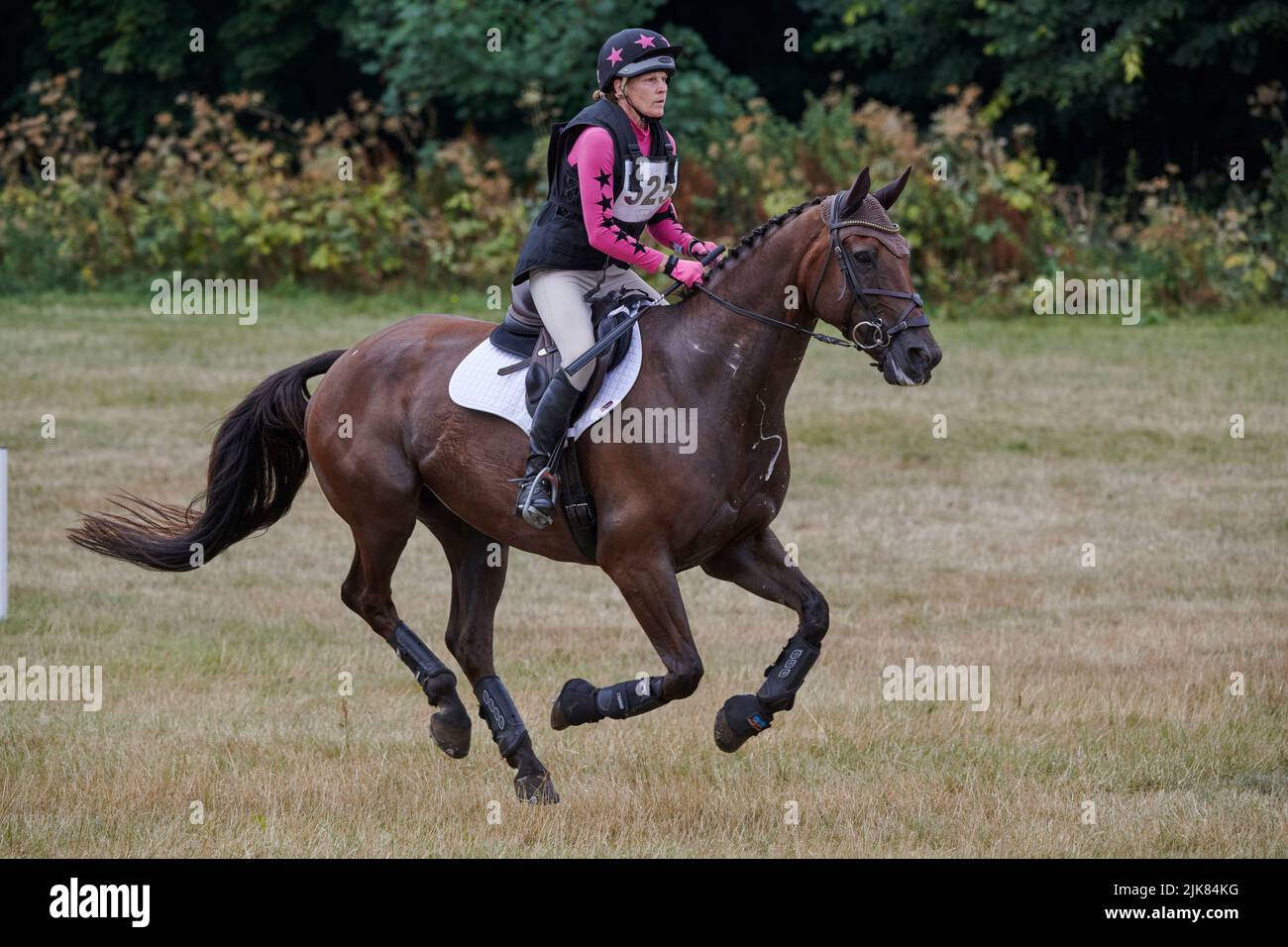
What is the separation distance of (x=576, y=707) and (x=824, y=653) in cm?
345

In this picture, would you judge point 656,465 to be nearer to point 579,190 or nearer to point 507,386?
point 507,386

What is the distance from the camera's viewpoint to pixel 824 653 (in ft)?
32.8

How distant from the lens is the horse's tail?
825 centimetres

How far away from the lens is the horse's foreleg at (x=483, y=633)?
7.19 meters

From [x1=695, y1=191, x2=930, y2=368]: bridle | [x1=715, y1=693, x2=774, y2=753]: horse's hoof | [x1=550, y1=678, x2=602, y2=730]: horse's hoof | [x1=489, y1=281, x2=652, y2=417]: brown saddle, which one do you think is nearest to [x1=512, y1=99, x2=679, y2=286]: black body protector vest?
[x1=489, y1=281, x2=652, y2=417]: brown saddle

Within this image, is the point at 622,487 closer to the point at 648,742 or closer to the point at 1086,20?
the point at 648,742

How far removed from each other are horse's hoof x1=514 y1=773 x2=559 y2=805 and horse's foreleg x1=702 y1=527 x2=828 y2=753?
79 centimetres

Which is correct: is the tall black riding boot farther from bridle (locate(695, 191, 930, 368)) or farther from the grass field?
the grass field

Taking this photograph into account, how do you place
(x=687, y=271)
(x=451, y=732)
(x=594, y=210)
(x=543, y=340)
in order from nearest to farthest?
1. (x=594, y=210)
2. (x=687, y=271)
3. (x=543, y=340)
4. (x=451, y=732)

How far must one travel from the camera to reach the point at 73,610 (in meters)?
10.9

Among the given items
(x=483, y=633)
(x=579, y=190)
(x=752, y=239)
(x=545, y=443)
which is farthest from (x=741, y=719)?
(x=579, y=190)

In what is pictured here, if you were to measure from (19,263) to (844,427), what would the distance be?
45.7 feet

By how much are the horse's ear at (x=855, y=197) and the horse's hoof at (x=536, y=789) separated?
104 inches

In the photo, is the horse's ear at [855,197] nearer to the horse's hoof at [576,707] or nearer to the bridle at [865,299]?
the bridle at [865,299]
